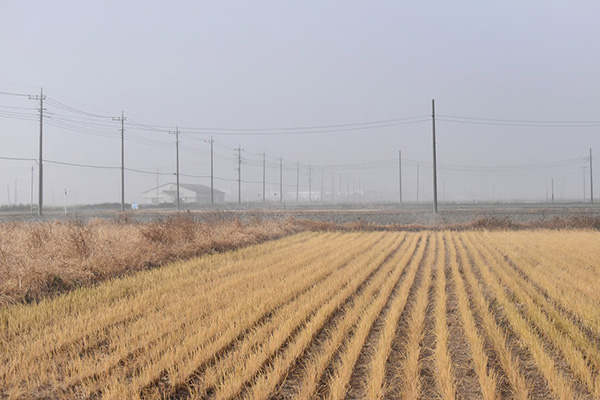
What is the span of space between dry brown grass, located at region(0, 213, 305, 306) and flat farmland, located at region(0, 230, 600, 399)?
668mm

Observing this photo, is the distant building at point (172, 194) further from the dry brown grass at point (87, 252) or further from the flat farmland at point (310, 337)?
the flat farmland at point (310, 337)

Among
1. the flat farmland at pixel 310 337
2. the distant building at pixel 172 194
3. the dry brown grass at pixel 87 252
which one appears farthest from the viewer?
the distant building at pixel 172 194

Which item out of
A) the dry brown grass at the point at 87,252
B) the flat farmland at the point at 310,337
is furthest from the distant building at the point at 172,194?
the flat farmland at the point at 310,337

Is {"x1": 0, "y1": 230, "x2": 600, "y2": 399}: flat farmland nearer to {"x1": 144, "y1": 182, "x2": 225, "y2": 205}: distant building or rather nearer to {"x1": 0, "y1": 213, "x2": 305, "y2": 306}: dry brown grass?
{"x1": 0, "y1": 213, "x2": 305, "y2": 306}: dry brown grass

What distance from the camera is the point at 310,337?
4672 mm

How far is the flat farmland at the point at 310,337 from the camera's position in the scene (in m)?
3.56

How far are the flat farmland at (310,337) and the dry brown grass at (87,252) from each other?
668 mm

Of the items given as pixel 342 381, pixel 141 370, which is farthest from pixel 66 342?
pixel 342 381

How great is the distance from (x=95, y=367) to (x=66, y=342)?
958mm

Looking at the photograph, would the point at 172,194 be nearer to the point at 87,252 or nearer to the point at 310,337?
the point at 87,252

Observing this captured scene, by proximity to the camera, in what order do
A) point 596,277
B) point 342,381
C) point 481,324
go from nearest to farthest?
point 342,381, point 481,324, point 596,277

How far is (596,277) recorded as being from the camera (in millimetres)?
8180

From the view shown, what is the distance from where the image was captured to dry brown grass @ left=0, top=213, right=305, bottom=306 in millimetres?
6992

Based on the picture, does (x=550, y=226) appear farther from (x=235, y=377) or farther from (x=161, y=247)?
(x=235, y=377)
